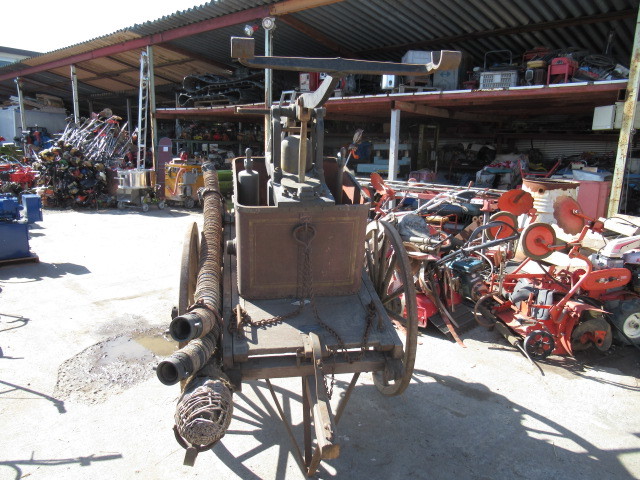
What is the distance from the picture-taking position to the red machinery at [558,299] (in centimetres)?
428

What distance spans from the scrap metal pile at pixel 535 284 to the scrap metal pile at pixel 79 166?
1045 centimetres

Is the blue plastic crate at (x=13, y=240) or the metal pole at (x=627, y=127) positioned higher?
the metal pole at (x=627, y=127)

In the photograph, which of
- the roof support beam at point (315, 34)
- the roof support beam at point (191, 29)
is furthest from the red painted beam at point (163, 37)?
the roof support beam at point (315, 34)

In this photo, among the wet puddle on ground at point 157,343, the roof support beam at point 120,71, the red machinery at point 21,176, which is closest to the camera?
the wet puddle on ground at point 157,343

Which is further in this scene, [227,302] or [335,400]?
[335,400]

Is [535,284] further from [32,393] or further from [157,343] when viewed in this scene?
[32,393]

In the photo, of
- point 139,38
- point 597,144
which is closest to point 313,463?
point 597,144

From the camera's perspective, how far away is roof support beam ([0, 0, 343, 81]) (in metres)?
9.86

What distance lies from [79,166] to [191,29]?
5.06m

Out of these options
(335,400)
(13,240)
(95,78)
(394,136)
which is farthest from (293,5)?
(95,78)

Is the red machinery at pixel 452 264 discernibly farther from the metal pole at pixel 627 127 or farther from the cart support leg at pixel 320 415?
the metal pole at pixel 627 127

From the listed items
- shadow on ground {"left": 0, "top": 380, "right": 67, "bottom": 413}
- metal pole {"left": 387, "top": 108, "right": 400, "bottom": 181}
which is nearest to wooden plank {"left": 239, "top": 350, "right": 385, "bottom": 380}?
shadow on ground {"left": 0, "top": 380, "right": 67, "bottom": 413}

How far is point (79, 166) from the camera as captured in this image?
12.3 meters

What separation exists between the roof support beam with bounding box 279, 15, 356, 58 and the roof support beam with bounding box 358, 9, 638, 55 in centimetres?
101
